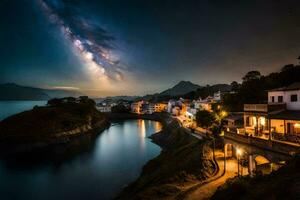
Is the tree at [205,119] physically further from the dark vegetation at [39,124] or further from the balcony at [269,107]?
the dark vegetation at [39,124]

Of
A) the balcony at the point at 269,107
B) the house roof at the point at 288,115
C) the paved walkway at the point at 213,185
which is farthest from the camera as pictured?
the balcony at the point at 269,107

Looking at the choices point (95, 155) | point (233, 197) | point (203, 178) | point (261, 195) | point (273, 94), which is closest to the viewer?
point (261, 195)

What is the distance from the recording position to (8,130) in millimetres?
76812

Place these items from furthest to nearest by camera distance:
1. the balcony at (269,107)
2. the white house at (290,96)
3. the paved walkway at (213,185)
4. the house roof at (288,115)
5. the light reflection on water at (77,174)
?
the light reflection on water at (77,174)
the white house at (290,96)
the balcony at (269,107)
the house roof at (288,115)
the paved walkway at (213,185)

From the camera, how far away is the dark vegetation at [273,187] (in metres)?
9.21

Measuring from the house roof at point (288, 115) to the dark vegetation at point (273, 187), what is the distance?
823cm

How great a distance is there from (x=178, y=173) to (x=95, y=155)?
34117mm

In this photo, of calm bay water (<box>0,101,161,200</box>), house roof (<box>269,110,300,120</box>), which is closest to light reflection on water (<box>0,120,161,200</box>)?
calm bay water (<box>0,101,161,200</box>)

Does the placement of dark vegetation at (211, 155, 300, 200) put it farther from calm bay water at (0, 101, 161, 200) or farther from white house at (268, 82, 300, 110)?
calm bay water at (0, 101, 161, 200)

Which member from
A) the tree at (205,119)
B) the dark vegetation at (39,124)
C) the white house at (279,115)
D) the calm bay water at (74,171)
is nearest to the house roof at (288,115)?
the white house at (279,115)

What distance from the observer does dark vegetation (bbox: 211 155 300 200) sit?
9.21 m

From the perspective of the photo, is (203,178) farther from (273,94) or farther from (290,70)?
(290,70)

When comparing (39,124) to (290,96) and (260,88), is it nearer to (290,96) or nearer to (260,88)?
(260,88)

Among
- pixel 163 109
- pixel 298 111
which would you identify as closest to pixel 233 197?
pixel 298 111
